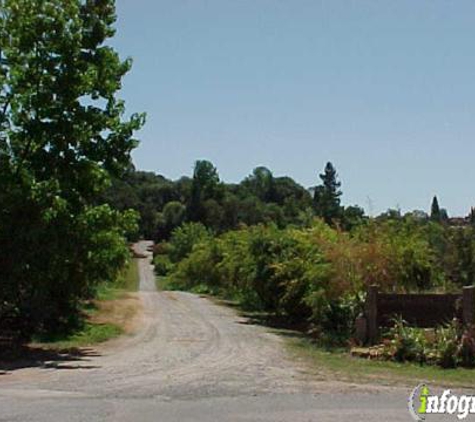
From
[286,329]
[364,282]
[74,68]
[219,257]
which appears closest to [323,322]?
[364,282]

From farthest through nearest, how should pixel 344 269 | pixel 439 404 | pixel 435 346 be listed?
pixel 344 269 → pixel 435 346 → pixel 439 404

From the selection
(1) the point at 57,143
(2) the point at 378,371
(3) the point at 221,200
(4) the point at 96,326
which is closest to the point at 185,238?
(3) the point at 221,200

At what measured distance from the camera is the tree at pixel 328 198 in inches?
3526

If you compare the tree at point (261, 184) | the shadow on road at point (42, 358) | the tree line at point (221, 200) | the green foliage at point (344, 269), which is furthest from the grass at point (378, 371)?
the tree at point (261, 184)

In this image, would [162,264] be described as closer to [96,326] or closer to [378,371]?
[96,326]

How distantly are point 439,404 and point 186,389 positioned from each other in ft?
14.8

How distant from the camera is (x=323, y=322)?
91.4 feet

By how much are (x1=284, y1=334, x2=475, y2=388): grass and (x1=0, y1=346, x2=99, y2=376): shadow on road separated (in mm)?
5664

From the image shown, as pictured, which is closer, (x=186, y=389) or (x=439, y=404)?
(x=439, y=404)

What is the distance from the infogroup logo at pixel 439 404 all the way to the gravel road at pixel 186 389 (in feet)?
0.73

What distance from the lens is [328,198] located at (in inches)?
4333

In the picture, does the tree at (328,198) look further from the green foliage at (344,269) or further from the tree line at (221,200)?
the green foliage at (344,269)

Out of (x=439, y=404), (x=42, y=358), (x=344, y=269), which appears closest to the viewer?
(x=439, y=404)

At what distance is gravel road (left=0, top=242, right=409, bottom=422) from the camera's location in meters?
11.9
